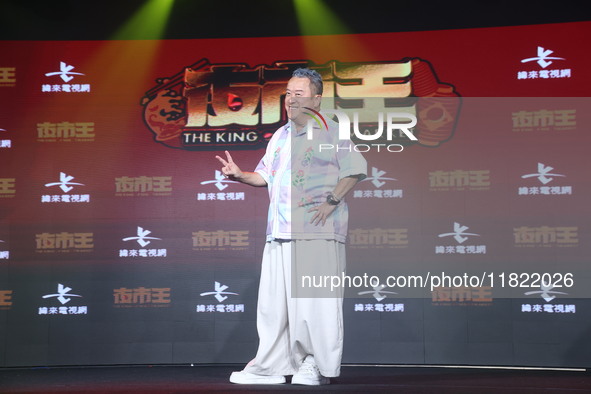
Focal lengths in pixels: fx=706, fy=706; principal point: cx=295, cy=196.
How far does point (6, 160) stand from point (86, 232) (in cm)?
78

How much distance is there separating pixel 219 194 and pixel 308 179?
149 centimetres

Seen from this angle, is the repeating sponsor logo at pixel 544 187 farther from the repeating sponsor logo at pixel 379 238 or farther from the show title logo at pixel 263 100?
the repeating sponsor logo at pixel 379 238

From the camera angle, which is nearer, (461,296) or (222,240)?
(461,296)

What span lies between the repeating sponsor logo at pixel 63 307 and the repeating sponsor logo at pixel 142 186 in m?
0.76

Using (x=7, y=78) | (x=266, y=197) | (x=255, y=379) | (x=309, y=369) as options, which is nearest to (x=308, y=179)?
(x=309, y=369)

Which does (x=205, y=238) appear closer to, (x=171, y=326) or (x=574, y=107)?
(x=171, y=326)

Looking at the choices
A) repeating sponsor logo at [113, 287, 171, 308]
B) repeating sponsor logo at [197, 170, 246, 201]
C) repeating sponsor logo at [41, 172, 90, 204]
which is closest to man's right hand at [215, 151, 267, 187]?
repeating sponsor logo at [197, 170, 246, 201]

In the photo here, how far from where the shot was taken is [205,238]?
500 cm

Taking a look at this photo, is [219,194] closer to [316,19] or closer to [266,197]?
[266,197]

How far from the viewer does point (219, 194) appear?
5.03 meters

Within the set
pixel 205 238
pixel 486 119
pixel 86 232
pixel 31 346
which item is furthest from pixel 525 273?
pixel 31 346

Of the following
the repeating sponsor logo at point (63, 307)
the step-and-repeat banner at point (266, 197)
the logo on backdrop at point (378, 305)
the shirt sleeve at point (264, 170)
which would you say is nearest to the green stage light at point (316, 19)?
the step-and-repeat banner at point (266, 197)

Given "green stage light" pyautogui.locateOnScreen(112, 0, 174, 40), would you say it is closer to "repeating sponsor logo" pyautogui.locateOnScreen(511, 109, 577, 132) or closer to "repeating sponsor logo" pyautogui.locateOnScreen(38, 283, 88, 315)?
"repeating sponsor logo" pyautogui.locateOnScreen(38, 283, 88, 315)

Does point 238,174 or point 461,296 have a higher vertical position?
point 238,174
